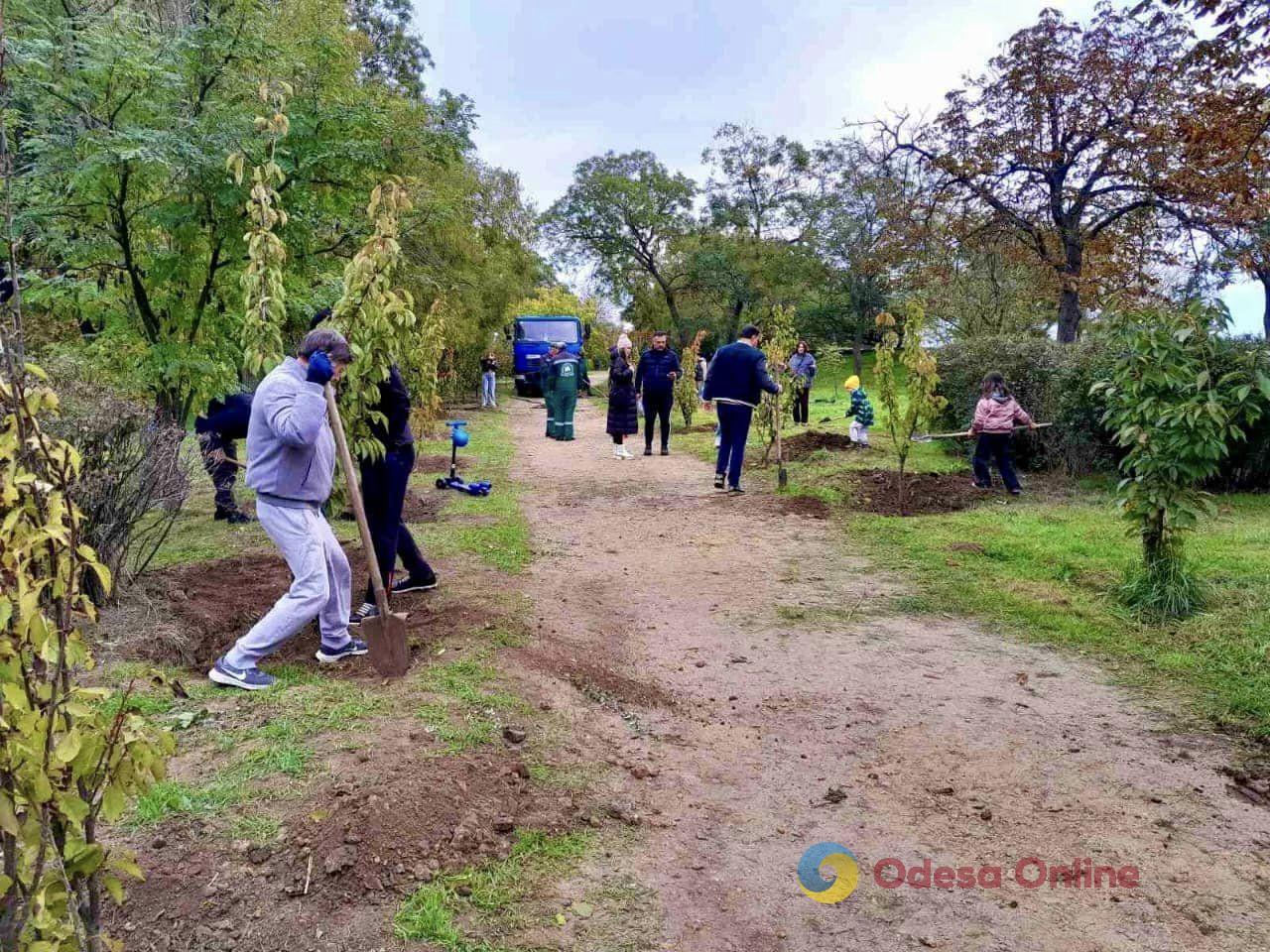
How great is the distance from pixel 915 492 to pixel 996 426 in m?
1.25

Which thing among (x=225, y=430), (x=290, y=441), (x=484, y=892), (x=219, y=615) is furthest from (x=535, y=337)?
(x=484, y=892)

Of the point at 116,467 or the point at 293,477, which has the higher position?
the point at 293,477

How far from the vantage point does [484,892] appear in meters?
2.93

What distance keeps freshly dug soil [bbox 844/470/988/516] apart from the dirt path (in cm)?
328

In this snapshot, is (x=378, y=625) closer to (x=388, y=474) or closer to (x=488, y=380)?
(x=388, y=474)

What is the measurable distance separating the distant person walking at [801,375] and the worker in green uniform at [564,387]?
4.41 m

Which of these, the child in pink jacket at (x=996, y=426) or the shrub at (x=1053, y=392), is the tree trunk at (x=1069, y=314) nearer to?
the shrub at (x=1053, y=392)

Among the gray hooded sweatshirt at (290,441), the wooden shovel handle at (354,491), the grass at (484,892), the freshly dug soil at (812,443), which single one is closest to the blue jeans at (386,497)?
the gray hooded sweatshirt at (290,441)

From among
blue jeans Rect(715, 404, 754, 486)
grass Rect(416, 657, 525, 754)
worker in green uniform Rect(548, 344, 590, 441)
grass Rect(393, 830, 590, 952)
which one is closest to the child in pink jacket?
blue jeans Rect(715, 404, 754, 486)

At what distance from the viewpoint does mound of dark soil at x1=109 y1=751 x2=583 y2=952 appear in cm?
272

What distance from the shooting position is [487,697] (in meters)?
4.38

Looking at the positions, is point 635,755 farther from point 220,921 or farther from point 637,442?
point 637,442

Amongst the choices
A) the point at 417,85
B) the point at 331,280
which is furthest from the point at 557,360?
the point at 417,85

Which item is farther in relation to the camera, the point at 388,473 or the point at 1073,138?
the point at 1073,138
